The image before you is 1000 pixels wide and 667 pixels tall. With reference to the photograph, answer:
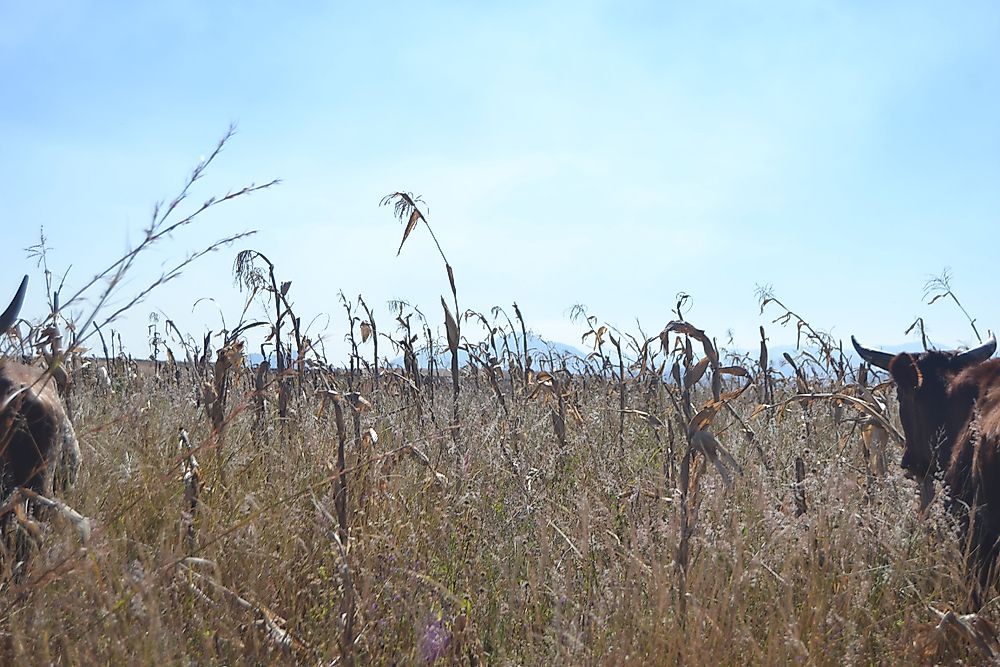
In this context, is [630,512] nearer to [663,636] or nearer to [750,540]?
[750,540]

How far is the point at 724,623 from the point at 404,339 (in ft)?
12.4

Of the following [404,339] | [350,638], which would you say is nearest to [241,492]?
[350,638]

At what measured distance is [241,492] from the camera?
3.65m

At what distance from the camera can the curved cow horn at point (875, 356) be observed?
15.4ft

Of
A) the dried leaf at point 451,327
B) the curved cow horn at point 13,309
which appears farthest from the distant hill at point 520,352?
the curved cow horn at point 13,309

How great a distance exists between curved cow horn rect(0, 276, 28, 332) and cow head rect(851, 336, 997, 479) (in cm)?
378

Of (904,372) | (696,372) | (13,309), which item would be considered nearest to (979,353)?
(904,372)

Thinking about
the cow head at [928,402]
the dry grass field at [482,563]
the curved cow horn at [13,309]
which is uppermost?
the curved cow horn at [13,309]

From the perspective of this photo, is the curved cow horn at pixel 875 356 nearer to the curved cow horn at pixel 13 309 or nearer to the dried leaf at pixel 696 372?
the dried leaf at pixel 696 372

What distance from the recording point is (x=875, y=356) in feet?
15.6

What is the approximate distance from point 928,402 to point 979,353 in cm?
50

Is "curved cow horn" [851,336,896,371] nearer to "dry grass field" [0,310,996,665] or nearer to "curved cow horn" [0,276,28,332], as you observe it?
"dry grass field" [0,310,996,665]

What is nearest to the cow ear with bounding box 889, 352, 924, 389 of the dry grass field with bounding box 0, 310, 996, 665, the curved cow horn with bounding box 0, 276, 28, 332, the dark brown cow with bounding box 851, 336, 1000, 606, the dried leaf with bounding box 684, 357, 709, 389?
the dark brown cow with bounding box 851, 336, 1000, 606

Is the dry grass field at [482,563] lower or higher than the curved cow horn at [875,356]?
lower
